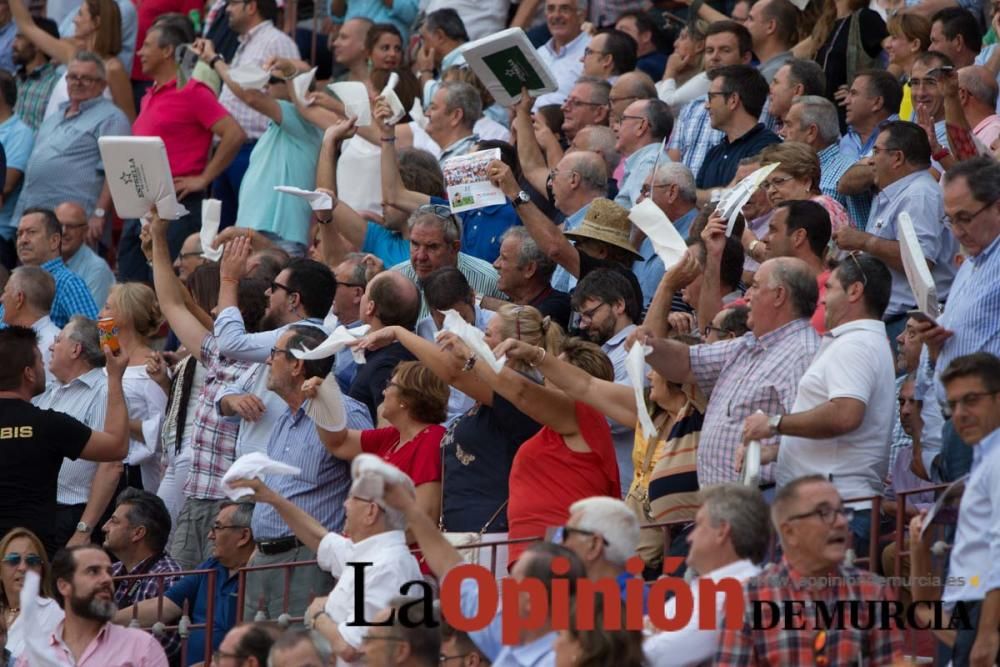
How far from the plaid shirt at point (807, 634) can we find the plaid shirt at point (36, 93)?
32.7 ft

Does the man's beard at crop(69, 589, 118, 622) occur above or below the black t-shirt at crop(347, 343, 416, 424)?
below

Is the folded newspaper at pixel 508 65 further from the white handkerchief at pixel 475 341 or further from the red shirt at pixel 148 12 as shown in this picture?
the red shirt at pixel 148 12

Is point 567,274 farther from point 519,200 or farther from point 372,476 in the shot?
point 372,476

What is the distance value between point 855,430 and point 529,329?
4.69 ft

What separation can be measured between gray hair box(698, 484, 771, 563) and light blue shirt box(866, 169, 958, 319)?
304cm

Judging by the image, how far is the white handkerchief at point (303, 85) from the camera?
12797 millimetres

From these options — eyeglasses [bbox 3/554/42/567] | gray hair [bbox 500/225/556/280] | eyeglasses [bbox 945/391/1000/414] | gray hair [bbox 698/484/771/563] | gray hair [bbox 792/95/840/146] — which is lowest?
eyeglasses [bbox 3/554/42/567]

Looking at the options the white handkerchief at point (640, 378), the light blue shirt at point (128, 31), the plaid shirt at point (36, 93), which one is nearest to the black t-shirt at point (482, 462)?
the white handkerchief at point (640, 378)

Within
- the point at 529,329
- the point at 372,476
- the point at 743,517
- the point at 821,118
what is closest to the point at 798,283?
the point at 529,329

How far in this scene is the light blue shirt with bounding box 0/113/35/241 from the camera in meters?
14.2

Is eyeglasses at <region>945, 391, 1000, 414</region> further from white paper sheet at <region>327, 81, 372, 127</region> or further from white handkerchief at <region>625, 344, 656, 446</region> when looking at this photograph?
white paper sheet at <region>327, 81, 372, 127</region>

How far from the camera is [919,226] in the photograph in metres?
9.52

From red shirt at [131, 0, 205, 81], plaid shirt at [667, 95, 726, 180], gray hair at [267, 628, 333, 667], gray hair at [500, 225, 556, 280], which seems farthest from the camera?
red shirt at [131, 0, 205, 81]

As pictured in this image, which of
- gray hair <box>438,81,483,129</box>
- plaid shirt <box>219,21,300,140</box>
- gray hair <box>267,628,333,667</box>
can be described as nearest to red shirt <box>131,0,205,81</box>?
plaid shirt <box>219,21,300,140</box>
